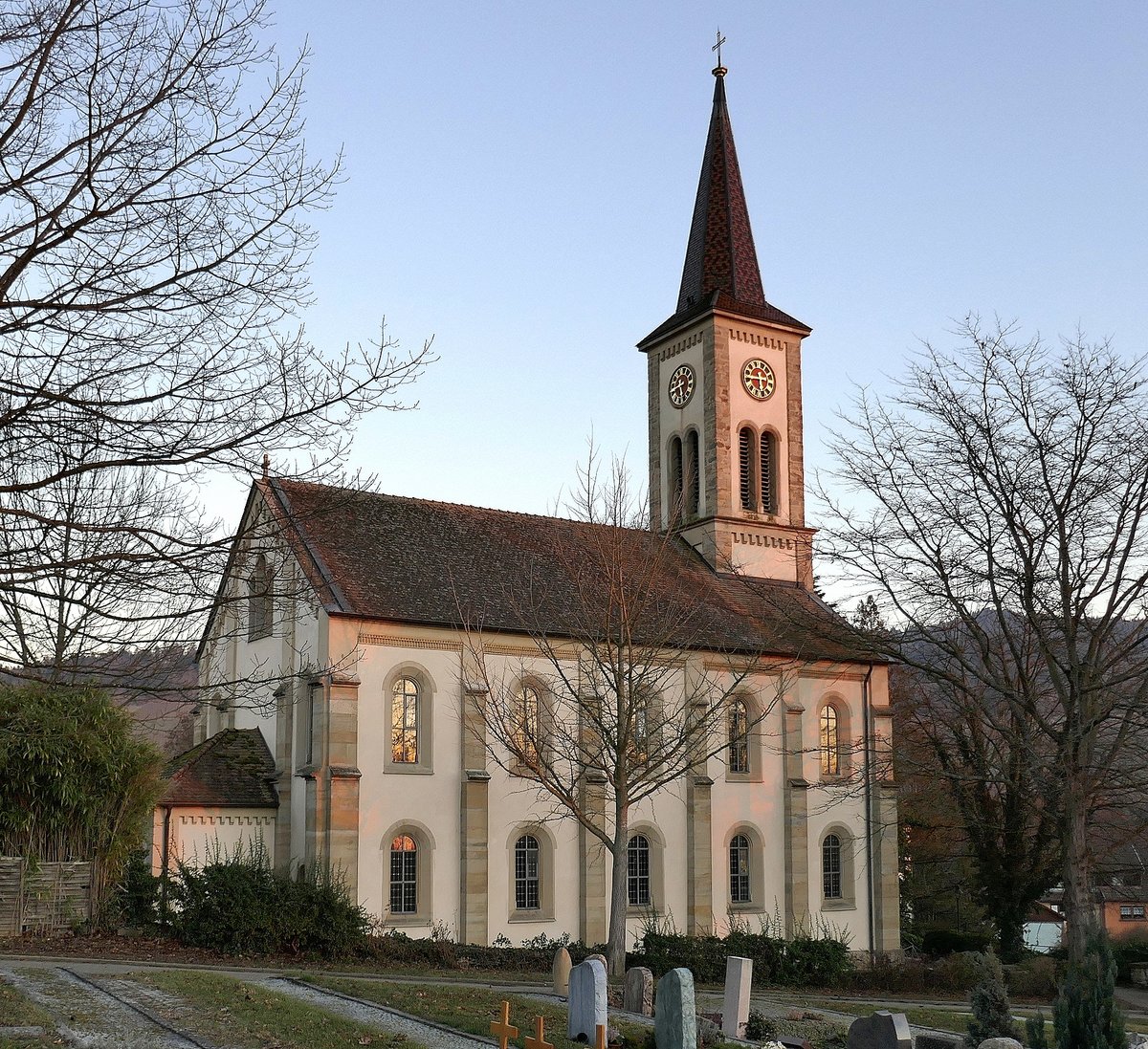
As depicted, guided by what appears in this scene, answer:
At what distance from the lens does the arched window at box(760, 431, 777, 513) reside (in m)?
40.6

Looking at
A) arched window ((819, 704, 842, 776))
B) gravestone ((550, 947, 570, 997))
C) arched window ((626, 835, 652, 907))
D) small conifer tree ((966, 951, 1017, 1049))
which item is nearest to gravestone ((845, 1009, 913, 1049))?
small conifer tree ((966, 951, 1017, 1049))

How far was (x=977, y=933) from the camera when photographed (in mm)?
40188

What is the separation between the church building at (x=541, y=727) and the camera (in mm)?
27219

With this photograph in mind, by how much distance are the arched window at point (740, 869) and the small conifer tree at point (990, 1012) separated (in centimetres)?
1751

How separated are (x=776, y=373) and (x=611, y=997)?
26044mm

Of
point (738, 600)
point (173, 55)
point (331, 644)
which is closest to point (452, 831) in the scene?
point (331, 644)

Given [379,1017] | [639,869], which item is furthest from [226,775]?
[379,1017]

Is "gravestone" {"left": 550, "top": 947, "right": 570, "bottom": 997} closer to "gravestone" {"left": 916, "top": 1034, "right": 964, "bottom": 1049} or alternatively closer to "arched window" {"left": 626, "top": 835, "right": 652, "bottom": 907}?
"gravestone" {"left": 916, "top": 1034, "right": 964, "bottom": 1049}

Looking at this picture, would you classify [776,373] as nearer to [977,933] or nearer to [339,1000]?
[977,933]

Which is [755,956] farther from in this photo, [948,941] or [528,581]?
[948,941]

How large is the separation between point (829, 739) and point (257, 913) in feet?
60.7

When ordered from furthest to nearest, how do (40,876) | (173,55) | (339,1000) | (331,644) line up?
(331,644) → (40,876) → (339,1000) → (173,55)

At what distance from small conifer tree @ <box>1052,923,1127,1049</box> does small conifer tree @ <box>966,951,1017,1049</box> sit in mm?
2410

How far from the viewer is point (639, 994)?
1850 cm
